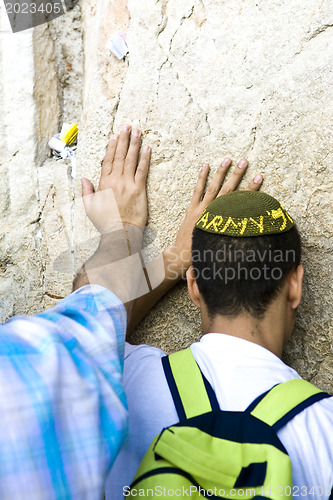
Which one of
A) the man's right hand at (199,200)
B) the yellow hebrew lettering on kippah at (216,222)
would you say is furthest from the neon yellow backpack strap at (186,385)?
the man's right hand at (199,200)

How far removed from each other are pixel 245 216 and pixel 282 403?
18.1 inches

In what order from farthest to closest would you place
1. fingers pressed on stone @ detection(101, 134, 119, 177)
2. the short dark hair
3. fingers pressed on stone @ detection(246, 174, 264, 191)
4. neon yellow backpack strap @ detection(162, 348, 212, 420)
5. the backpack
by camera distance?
fingers pressed on stone @ detection(101, 134, 119, 177) → fingers pressed on stone @ detection(246, 174, 264, 191) → the short dark hair → neon yellow backpack strap @ detection(162, 348, 212, 420) → the backpack

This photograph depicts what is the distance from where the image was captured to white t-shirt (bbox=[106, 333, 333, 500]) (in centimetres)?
95

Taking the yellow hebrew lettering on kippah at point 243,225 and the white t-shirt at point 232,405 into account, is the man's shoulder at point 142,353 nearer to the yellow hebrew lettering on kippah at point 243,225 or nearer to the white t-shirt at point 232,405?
the white t-shirt at point 232,405

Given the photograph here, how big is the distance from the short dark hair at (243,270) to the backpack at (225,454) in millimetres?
252

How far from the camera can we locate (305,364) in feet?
4.74

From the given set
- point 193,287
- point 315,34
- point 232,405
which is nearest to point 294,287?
point 193,287

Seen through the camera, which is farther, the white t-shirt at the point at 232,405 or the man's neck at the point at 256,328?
the man's neck at the point at 256,328

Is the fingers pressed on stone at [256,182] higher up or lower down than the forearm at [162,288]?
higher up

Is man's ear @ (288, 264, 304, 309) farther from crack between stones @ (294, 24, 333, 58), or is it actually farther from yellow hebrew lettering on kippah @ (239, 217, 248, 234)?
crack between stones @ (294, 24, 333, 58)

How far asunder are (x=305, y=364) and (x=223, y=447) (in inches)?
24.7

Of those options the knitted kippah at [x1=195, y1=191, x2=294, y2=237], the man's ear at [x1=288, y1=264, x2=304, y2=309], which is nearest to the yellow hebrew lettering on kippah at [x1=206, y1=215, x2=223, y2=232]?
the knitted kippah at [x1=195, y1=191, x2=294, y2=237]

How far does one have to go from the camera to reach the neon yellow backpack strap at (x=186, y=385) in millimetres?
1009

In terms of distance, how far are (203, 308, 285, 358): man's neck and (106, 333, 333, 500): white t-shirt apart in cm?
4
